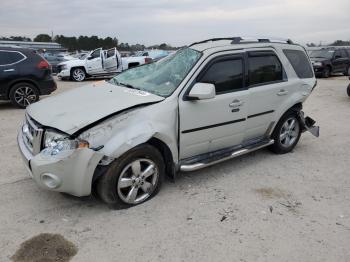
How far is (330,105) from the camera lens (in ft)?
33.8

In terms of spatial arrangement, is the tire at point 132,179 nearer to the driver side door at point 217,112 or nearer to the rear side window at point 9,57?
the driver side door at point 217,112

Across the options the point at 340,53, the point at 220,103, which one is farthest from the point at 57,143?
the point at 340,53

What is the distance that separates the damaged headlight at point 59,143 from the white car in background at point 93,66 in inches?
576

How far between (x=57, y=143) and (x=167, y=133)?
3.89 ft

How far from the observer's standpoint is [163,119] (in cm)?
394

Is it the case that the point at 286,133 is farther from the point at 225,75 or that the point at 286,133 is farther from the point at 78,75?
the point at 78,75

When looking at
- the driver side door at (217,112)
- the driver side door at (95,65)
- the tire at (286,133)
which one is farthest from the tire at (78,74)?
the driver side door at (217,112)

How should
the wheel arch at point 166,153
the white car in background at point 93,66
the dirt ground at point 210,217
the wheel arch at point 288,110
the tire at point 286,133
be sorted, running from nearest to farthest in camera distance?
1. the dirt ground at point 210,217
2. the wheel arch at point 166,153
3. the wheel arch at point 288,110
4. the tire at point 286,133
5. the white car in background at point 93,66

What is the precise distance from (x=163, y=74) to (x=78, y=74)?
46.8 feet

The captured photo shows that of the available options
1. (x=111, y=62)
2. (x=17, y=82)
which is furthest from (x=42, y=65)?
(x=111, y=62)

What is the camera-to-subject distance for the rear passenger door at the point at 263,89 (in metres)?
4.92

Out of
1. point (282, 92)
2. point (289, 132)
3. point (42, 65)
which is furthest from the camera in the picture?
point (42, 65)

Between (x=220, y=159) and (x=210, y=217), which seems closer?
(x=210, y=217)

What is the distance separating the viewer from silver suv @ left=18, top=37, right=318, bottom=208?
354cm
